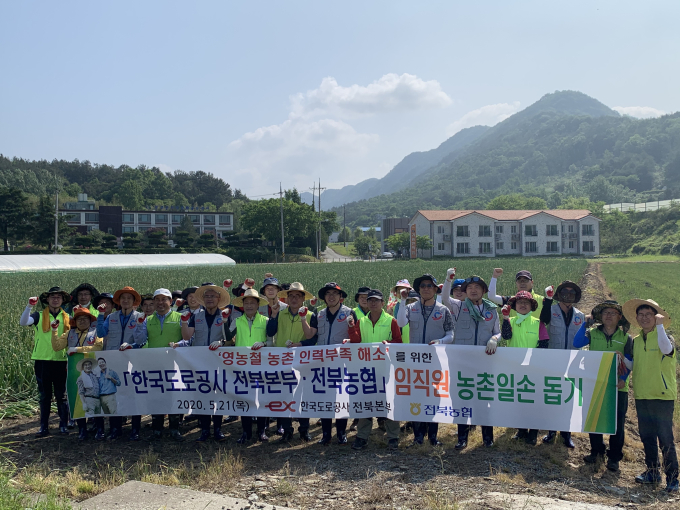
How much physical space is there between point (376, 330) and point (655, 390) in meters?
2.97

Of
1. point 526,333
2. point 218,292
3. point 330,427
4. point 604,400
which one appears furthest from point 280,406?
point 604,400

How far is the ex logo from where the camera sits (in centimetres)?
654

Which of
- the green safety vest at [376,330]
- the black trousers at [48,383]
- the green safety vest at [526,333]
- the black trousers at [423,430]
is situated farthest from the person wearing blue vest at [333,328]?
the black trousers at [48,383]

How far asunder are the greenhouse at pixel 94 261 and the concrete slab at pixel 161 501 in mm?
37559

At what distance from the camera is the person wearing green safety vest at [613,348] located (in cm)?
572

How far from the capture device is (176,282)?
93.1ft

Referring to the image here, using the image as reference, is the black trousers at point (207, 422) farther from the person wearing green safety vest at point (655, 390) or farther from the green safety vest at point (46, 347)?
the person wearing green safety vest at point (655, 390)

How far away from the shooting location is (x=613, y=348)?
5.85 metres

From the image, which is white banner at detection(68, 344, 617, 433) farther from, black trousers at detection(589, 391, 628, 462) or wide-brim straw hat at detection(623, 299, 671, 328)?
wide-brim straw hat at detection(623, 299, 671, 328)

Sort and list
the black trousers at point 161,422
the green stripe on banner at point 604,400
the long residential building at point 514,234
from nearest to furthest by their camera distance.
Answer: the green stripe on banner at point 604,400, the black trousers at point 161,422, the long residential building at point 514,234

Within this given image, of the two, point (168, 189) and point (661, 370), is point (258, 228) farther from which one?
point (661, 370)

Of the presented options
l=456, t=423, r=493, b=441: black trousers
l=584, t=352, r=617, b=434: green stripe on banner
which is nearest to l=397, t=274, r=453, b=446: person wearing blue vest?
l=456, t=423, r=493, b=441: black trousers

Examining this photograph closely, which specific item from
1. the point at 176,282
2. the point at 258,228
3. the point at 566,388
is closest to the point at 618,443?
the point at 566,388

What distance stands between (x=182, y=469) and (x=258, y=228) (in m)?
71.3
